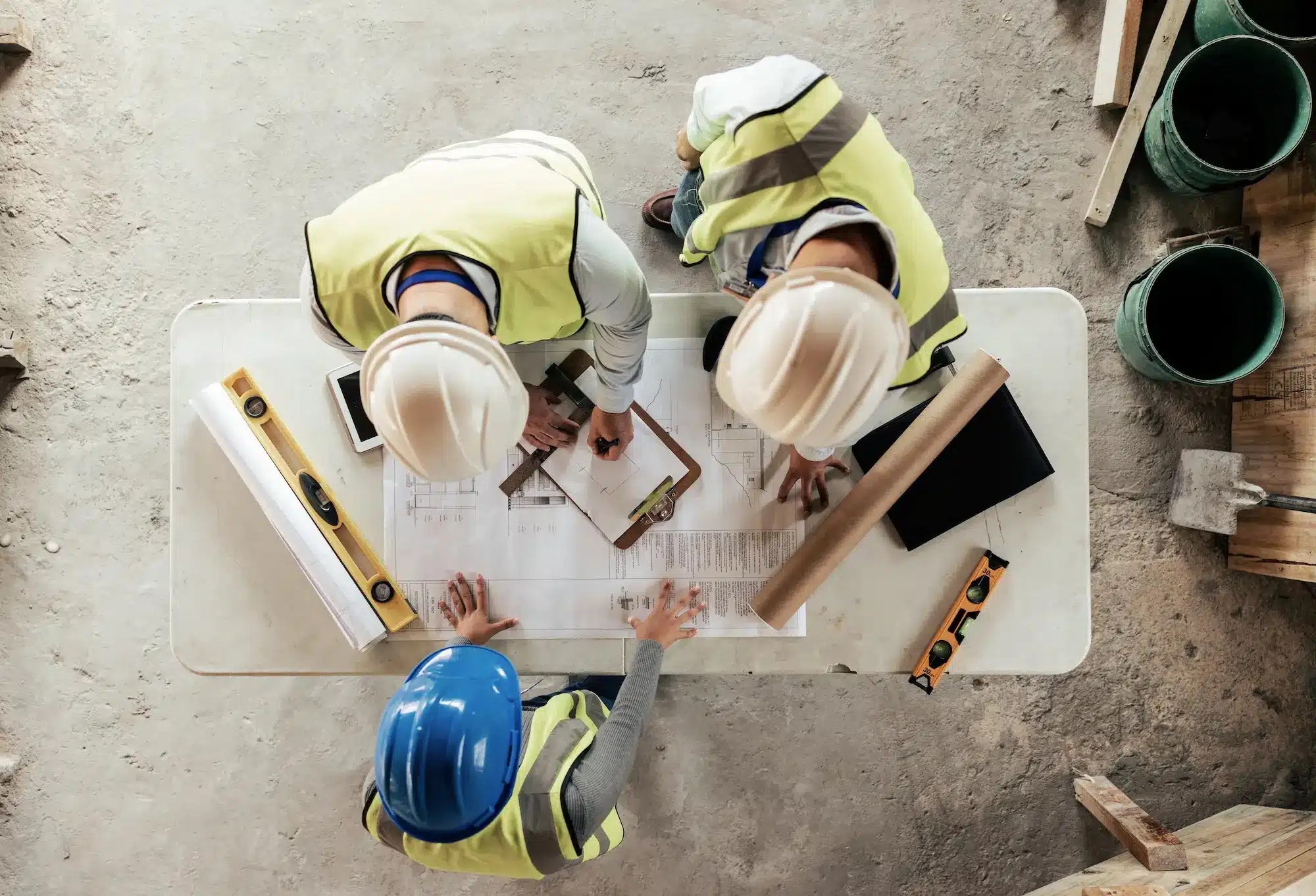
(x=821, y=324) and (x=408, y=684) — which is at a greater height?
(x=821, y=324)

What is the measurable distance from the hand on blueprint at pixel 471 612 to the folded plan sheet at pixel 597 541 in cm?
2

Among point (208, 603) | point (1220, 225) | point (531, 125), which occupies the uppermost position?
point (531, 125)

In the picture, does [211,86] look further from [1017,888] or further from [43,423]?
[1017,888]

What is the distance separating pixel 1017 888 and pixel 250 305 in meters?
2.54

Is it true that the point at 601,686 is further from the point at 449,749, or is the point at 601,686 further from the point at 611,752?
the point at 449,749

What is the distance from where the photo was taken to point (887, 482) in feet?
4.51

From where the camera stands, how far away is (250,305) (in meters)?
1.49

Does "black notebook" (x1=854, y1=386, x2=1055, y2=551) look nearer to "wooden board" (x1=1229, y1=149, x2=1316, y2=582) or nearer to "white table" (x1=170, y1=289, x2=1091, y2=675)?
"white table" (x1=170, y1=289, x2=1091, y2=675)

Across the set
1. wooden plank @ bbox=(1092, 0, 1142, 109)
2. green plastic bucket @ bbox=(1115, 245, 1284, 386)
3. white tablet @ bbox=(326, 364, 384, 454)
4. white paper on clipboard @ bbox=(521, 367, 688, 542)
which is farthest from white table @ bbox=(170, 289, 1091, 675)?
wooden plank @ bbox=(1092, 0, 1142, 109)

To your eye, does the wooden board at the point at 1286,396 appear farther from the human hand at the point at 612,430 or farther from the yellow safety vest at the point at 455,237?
the yellow safety vest at the point at 455,237

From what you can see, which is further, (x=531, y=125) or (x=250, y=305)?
Answer: (x=531, y=125)

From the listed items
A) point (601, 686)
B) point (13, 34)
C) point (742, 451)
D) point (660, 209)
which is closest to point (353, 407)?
point (742, 451)

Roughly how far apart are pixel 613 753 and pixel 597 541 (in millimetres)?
423

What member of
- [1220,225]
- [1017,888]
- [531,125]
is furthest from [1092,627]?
[531,125]
